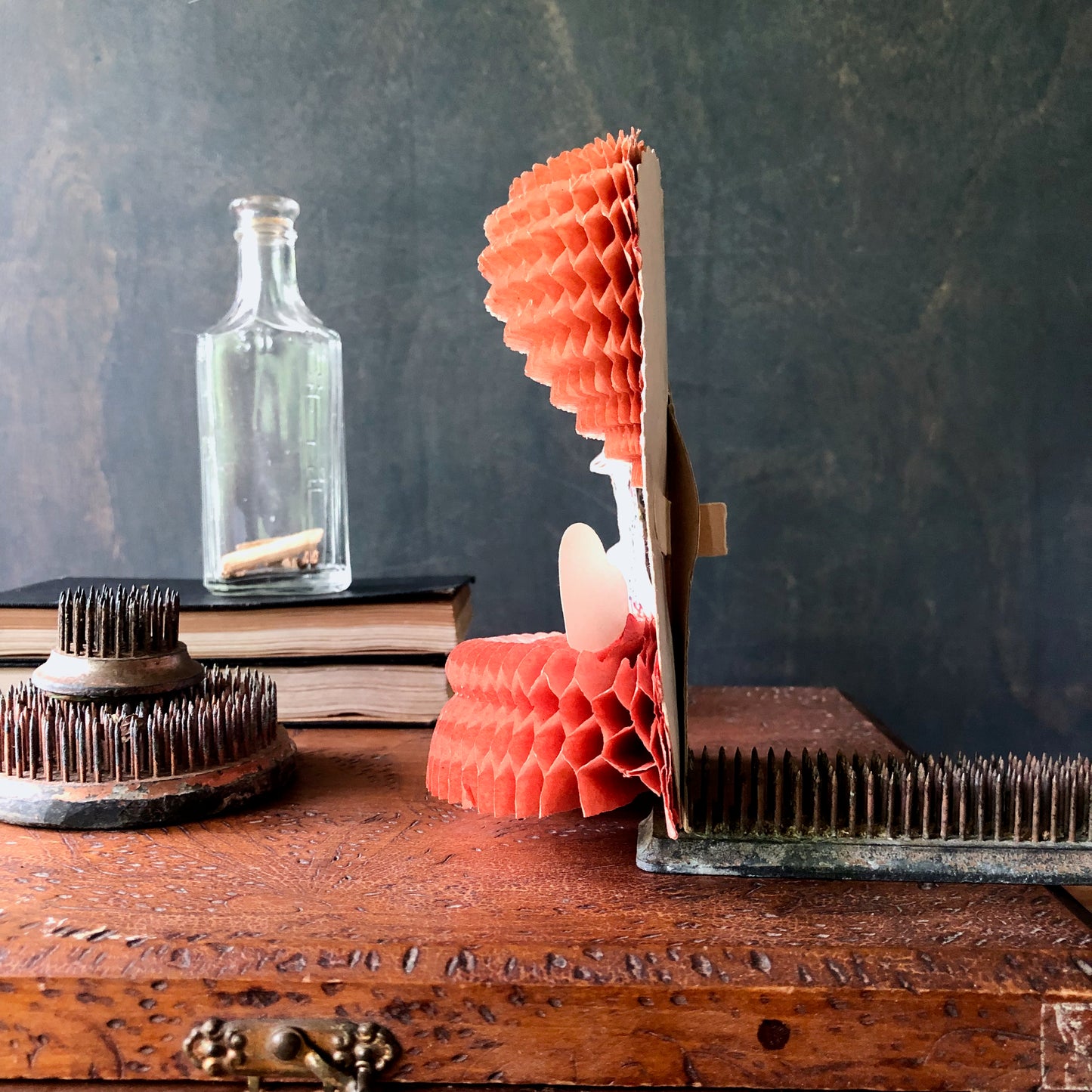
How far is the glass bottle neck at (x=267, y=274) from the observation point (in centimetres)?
90

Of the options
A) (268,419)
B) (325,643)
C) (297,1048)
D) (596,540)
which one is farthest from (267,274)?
(297,1048)

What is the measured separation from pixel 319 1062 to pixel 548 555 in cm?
78

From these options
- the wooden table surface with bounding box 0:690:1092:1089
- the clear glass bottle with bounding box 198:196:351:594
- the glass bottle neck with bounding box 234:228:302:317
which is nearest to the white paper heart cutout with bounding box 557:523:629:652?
the wooden table surface with bounding box 0:690:1092:1089

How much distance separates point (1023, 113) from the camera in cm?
104

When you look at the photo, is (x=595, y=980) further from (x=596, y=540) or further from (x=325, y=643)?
(x=325, y=643)

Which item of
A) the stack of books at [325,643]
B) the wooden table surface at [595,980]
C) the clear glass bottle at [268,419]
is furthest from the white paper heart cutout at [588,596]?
the clear glass bottle at [268,419]

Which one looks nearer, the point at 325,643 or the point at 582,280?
the point at 582,280

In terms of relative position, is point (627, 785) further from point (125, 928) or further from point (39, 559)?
point (39, 559)

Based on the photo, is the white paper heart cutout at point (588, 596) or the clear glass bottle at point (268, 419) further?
the clear glass bottle at point (268, 419)

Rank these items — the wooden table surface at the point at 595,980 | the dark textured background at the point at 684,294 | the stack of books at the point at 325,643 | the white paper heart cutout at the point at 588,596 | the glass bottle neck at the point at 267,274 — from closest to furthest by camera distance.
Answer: the wooden table surface at the point at 595,980 → the white paper heart cutout at the point at 588,596 → the stack of books at the point at 325,643 → the glass bottle neck at the point at 267,274 → the dark textured background at the point at 684,294

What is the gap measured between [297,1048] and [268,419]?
2.15 feet

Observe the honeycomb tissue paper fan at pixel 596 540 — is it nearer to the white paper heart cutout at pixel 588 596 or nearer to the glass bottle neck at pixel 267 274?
the white paper heart cutout at pixel 588 596

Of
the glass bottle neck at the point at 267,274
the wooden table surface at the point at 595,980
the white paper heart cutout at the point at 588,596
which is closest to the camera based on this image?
the wooden table surface at the point at 595,980

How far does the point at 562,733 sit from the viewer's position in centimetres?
48
